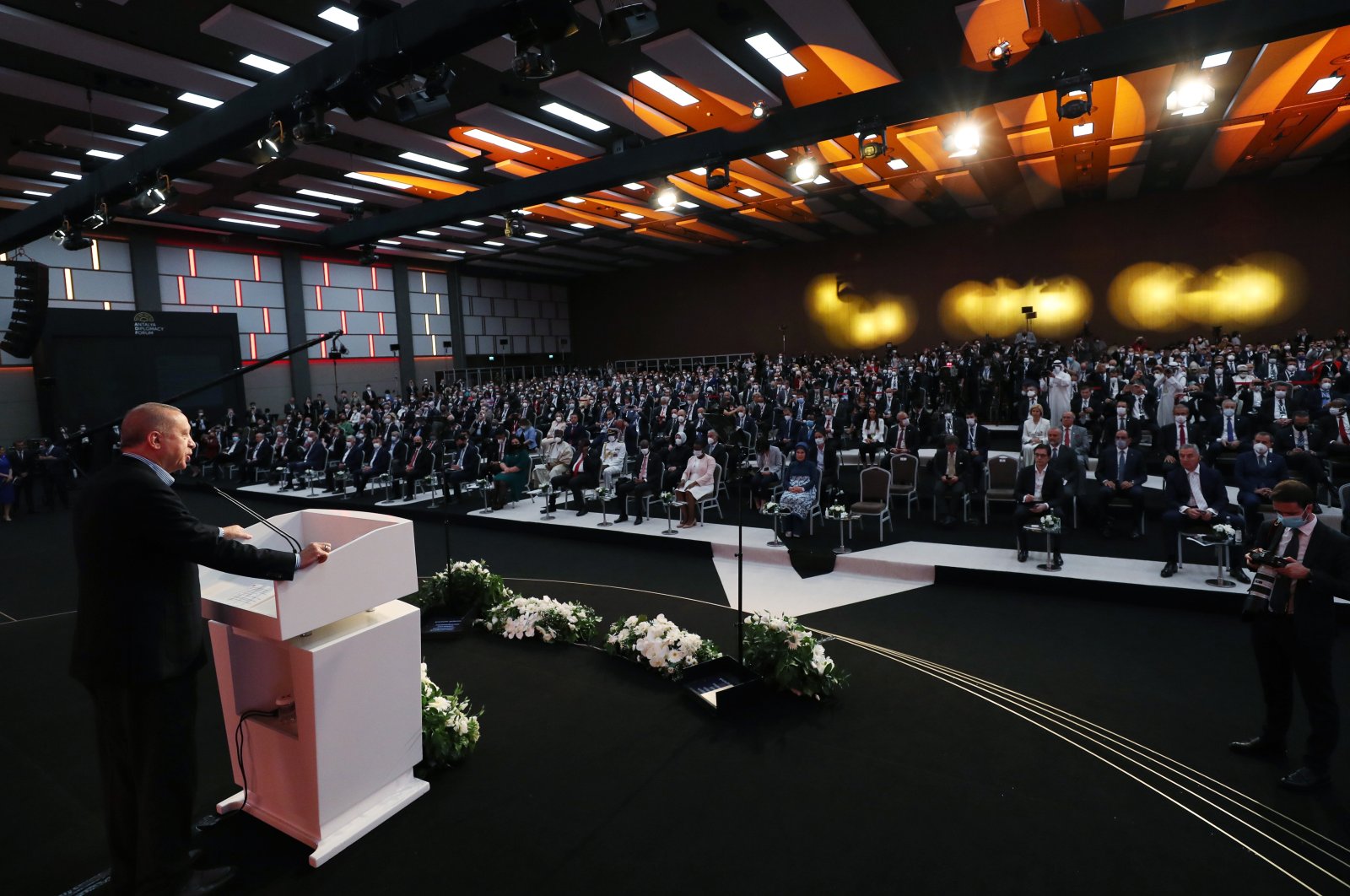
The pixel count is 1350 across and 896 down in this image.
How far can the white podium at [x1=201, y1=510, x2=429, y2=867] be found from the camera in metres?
2.38

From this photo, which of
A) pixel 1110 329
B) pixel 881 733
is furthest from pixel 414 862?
pixel 1110 329

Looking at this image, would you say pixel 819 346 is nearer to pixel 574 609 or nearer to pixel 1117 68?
pixel 1117 68

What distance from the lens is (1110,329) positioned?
20188mm

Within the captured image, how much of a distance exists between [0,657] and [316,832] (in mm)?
4123

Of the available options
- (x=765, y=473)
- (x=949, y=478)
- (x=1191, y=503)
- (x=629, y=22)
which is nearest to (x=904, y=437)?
(x=949, y=478)

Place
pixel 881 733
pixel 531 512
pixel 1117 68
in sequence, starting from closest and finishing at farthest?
pixel 881 733
pixel 1117 68
pixel 531 512

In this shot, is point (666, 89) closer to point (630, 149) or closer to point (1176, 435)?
point (630, 149)

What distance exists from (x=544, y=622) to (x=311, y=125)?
19.0ft

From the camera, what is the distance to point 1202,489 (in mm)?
5828

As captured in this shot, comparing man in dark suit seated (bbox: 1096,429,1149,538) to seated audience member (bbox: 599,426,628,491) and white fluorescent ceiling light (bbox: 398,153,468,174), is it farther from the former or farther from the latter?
white fluorescent ceiling light (bbox: 398,153,468,174)

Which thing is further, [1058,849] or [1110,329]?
[1110,329]

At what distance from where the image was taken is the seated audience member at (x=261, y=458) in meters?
13.5

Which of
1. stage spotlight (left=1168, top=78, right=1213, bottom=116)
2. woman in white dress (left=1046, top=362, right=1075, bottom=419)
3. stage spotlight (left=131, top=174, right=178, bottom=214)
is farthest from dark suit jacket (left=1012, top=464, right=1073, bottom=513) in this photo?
stage spotlight (left=131, top=174, right=178, bottom=214)

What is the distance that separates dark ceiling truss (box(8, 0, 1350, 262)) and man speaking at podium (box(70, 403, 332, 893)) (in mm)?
4605
